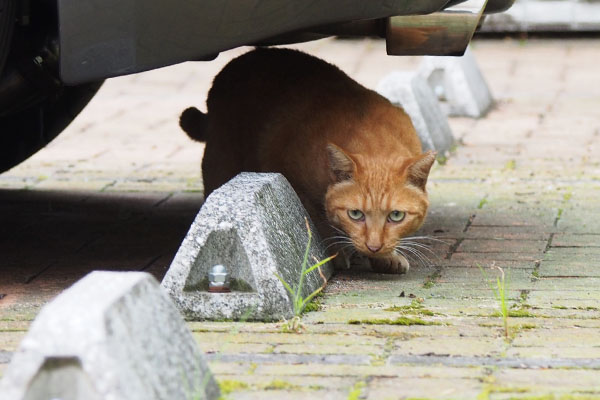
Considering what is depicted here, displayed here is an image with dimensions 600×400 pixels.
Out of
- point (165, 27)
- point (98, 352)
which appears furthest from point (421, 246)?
point (98, 352)

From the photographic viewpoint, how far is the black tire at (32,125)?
4.88 meters

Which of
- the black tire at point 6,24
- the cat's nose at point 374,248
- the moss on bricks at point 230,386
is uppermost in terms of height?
the black tire at point 6,24

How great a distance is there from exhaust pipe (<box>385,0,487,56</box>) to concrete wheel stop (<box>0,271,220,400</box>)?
187cm

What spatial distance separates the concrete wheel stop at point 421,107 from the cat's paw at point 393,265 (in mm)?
2469

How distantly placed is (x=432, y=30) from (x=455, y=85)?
412 cm

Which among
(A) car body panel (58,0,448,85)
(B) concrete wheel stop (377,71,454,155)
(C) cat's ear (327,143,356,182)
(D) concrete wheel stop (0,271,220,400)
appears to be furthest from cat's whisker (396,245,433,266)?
(B) concrete wheel stop (377,71,454,155)

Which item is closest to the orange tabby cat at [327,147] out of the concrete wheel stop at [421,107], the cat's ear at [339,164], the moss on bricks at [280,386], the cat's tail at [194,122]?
the cat's ear at [339,164]

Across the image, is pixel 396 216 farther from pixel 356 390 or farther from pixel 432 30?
pixel 356 390

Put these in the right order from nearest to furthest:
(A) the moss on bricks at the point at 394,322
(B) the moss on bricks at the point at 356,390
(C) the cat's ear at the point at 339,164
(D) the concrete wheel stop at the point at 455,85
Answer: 1. (B) the moss on bricks at the point at 356,390
2. (A) the moss on bricks at the point at 394,322
3. (C) the cat's ear at the point at 339,164
4. (D) the concrete wheel stop at the point at 455,85

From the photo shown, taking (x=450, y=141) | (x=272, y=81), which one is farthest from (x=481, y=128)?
(x=272, y=81)

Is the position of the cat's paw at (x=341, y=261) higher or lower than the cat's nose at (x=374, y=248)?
lower

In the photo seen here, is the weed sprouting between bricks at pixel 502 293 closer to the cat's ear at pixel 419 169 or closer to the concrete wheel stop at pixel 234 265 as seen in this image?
the cat's ear at pixel 419 169

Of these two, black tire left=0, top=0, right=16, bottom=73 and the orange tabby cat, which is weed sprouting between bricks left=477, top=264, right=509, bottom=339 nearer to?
the orange tabby cat

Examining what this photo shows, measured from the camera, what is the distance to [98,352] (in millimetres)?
2287
